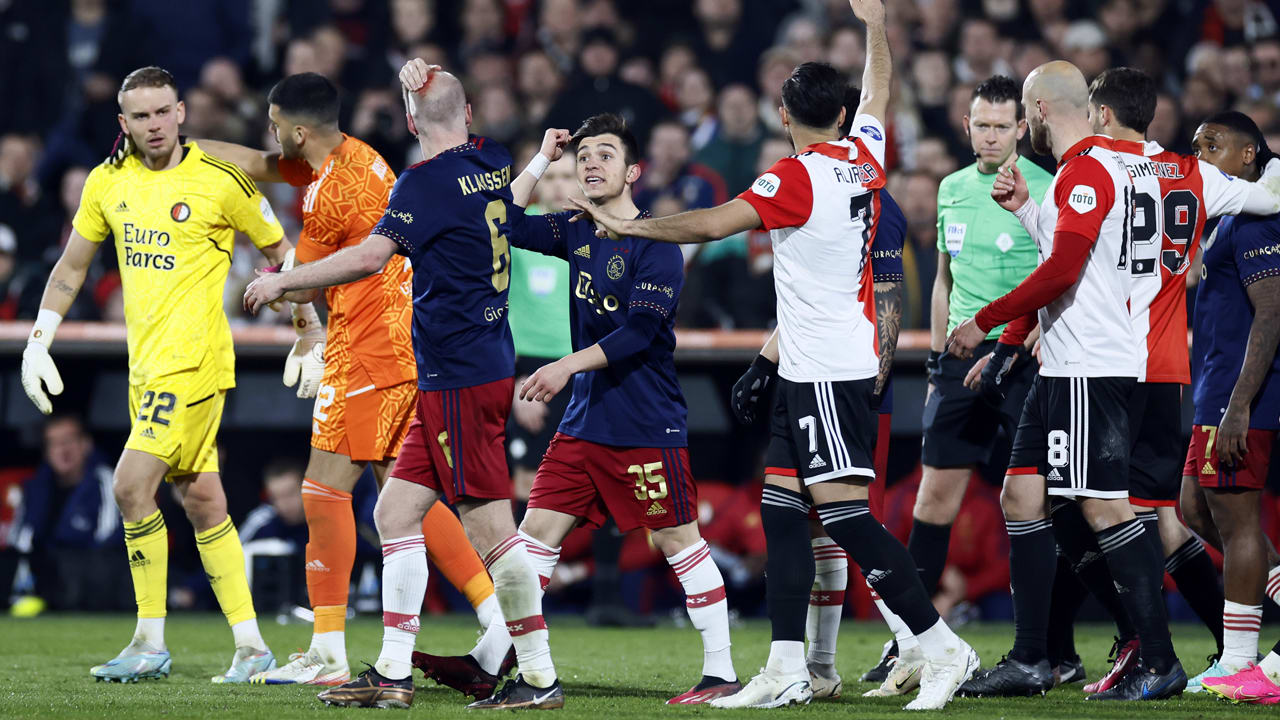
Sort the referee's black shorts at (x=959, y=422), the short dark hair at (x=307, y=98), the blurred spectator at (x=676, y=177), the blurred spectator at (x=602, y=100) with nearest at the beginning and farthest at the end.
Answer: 1. the short dark hair at (x=307, y=98)
2. the referee's black shorts at (x=959, y=422)
3. the blurred spectator at (x=676, y=177)
4. the blurred spectator at (x=602, y=100)

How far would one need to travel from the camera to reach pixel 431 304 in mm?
5137

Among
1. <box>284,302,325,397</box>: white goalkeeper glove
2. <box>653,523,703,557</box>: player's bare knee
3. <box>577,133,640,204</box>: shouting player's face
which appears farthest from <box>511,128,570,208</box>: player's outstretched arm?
Result: <box>653,523,703,557</box>: player's bare knee

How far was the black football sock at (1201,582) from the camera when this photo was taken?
6.23 meters

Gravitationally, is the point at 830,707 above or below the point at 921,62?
below

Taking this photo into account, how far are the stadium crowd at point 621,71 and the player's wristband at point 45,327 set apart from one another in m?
4.08

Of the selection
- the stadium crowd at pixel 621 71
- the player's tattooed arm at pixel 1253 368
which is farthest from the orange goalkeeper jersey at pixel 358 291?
the stadium crowd at pixel 621 71

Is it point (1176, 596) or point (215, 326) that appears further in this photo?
point (1176, 596)

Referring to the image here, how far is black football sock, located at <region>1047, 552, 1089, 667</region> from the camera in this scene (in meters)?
6.09

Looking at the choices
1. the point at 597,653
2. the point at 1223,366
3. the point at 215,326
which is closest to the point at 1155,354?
the point at 1223,366

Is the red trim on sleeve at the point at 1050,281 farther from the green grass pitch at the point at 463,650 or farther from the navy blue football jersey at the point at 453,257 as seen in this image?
the navy blue football jersey at the point at 453,257

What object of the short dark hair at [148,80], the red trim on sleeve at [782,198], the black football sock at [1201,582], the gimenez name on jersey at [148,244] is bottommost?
the black football sock at [1201,582]

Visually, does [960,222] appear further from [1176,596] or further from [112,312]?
Answer: [112,312]

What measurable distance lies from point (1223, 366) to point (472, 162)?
126 inches

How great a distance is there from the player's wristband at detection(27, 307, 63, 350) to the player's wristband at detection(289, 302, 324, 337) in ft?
3.24
